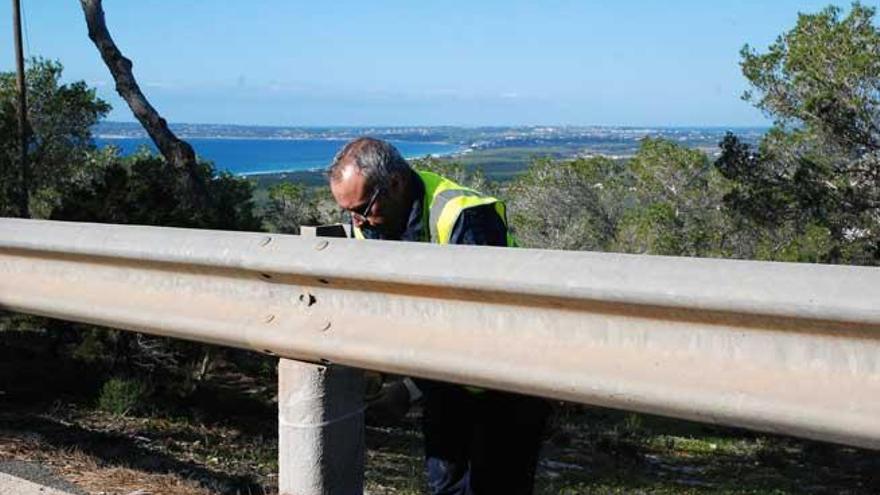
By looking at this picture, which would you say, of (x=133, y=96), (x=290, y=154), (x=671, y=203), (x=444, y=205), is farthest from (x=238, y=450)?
(x=290, y=154)

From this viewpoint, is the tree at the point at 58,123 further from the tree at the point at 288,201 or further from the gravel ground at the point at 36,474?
the gravel ground at the point at 36,474

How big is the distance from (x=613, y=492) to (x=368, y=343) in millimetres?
3641

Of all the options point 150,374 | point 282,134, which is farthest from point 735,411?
point 282,134

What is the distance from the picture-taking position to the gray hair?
3.39 meters

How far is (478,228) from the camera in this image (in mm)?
3299

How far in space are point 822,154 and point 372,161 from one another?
18.1 m

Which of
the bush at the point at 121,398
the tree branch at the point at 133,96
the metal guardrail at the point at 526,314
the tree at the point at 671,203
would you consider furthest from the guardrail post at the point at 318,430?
the tree at the point at 671,203

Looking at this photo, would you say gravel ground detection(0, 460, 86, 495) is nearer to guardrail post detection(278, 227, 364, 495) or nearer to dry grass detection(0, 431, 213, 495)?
dry grass detection(0, 431, 213, 495)

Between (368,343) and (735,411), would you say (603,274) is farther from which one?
(368,343)

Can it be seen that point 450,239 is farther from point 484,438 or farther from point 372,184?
point 484,438

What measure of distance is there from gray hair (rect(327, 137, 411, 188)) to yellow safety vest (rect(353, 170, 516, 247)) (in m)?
0.11

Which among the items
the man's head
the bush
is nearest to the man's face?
the man's head

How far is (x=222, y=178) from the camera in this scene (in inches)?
1013

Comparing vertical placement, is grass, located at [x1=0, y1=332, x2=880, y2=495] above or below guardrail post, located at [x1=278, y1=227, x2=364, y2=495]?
below
